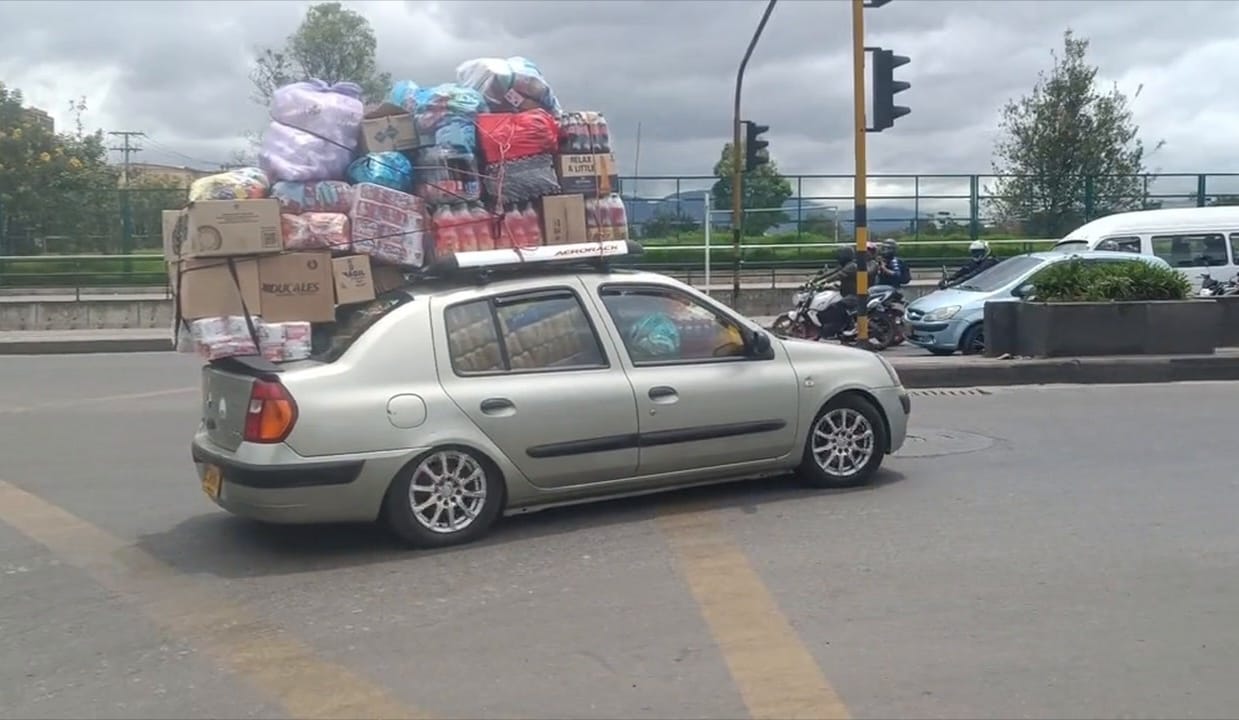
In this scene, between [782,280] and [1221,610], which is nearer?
[1221,610]

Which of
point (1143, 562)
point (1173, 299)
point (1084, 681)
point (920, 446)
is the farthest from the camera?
point (1173, 299)

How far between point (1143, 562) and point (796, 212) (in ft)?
79.8

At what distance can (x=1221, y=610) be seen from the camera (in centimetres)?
557

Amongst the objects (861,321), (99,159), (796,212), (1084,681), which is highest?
(99,159)

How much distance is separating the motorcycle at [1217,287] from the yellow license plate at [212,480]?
519 inches

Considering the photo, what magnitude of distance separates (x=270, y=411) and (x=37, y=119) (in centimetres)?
4706

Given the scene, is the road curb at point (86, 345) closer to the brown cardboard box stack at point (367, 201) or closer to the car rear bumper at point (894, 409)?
the brown cardboard box stack at point (367, 201)

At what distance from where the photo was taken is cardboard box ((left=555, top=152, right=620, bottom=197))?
7473 mm

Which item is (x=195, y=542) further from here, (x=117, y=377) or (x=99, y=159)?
(x=99, y=159)

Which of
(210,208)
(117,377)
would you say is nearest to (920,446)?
(210,208)

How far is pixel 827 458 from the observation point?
25.9 feet

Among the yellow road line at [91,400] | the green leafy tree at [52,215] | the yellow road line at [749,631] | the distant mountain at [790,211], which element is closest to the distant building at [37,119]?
the green leafy tree at [52,215]

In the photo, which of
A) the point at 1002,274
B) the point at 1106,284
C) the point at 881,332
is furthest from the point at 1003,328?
the point at 881,332

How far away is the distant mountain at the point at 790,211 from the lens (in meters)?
29.6
